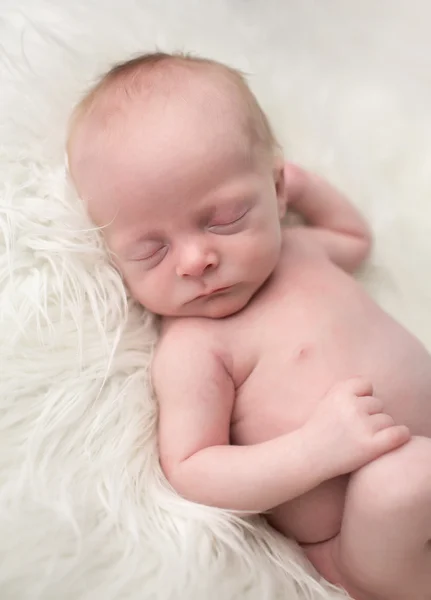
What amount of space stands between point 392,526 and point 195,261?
35 centimetres

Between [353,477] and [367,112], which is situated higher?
[367,112]

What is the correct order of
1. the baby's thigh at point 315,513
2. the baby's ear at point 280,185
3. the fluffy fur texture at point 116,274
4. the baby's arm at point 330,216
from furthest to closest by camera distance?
the baby's arm at point 330,216 → the baby's ear at point 280,185 → the baby's thigh at point 315,513 → the fluffy fur texture at point 116,274

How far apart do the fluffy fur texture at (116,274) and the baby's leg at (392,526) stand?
56 millimetres

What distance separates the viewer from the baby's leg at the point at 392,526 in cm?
73

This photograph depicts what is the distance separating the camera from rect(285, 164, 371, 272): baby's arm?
3.48 ft

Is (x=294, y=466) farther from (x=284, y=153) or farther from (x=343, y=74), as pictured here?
(x=343, y=74)

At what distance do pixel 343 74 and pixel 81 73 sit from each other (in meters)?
0.44

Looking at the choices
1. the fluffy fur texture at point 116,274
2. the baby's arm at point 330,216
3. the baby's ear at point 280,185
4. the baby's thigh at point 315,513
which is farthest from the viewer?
the baby's arm at point 330,216

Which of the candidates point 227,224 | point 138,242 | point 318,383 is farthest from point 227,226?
point 318,383

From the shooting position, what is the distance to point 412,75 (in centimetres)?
120

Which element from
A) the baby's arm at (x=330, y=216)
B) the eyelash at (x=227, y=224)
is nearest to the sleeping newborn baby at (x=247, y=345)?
the eyelash at (x=227, y=224)

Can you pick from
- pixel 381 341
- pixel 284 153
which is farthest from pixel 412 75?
pixel 381 341

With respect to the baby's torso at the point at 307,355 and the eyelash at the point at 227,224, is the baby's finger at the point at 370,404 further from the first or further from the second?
the eyelash at the point at 227,224

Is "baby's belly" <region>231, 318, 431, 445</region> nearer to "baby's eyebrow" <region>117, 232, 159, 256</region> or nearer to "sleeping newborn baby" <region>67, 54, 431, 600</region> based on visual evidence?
"sleeping newborn baby" <region>67, 54, 431, 600</region>
